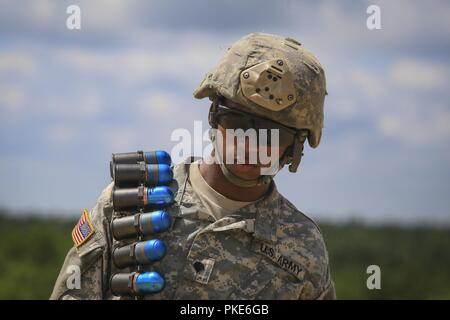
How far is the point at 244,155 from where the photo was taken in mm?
10266

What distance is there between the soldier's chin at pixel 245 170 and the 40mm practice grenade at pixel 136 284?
112 cm

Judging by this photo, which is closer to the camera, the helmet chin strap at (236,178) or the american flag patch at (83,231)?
the american flag patch at (83,231)

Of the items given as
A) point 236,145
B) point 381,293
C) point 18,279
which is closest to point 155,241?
point 236,145

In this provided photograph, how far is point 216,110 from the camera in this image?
34.8 ft

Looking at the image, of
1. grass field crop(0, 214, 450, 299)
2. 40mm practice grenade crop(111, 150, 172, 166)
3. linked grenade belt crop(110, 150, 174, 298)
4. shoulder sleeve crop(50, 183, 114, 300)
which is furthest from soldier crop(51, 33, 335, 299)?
grass field crop(0, 214, 450, 299)

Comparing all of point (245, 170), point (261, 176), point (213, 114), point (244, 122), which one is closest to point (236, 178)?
point (245, 170)

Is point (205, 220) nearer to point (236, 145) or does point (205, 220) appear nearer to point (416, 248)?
point (236, 145)

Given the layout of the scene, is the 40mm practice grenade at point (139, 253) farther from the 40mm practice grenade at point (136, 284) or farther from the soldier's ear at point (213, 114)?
the soldier's ear at point (213, 114)

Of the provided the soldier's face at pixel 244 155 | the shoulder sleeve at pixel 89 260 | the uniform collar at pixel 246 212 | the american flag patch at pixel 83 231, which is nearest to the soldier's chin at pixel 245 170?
the soldier's face at pixel 244 155

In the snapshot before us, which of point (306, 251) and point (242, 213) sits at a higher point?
point (242, 213)

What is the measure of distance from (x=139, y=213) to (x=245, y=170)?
99 centimetres

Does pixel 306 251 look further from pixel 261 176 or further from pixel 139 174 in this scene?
pixel 139 174

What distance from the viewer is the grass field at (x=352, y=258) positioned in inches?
1378

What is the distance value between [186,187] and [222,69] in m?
1.11
